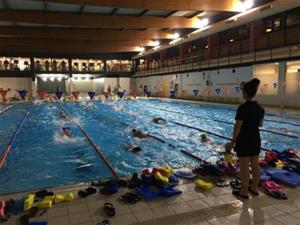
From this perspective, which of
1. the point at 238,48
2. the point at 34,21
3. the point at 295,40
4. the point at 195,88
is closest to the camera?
the point at 34,21

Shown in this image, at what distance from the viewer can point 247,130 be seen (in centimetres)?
318

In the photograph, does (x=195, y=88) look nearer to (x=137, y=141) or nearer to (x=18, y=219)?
(x=137, y=141)

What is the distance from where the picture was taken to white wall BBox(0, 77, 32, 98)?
28766 mm

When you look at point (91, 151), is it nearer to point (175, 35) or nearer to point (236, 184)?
Answer: point (236, 184)

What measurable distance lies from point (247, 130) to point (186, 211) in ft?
3.79

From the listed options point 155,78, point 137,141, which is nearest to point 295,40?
point 137,141

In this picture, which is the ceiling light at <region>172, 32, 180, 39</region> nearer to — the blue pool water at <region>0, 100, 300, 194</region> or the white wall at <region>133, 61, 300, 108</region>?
the white wall at <region>133, 61, 300, 108</region>

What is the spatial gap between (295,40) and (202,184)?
1334cm

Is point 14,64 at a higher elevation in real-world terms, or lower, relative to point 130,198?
higher

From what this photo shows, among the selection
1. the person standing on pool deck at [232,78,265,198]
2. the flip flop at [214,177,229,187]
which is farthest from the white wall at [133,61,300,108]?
the person standing on pool deck at [232,78,265,198]

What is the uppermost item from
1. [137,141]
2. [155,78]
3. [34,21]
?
[34,21]

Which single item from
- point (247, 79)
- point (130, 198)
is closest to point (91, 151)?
point (130, 198)

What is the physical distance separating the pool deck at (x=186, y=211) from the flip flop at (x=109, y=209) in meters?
0.05

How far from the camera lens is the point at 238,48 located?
1861cm
